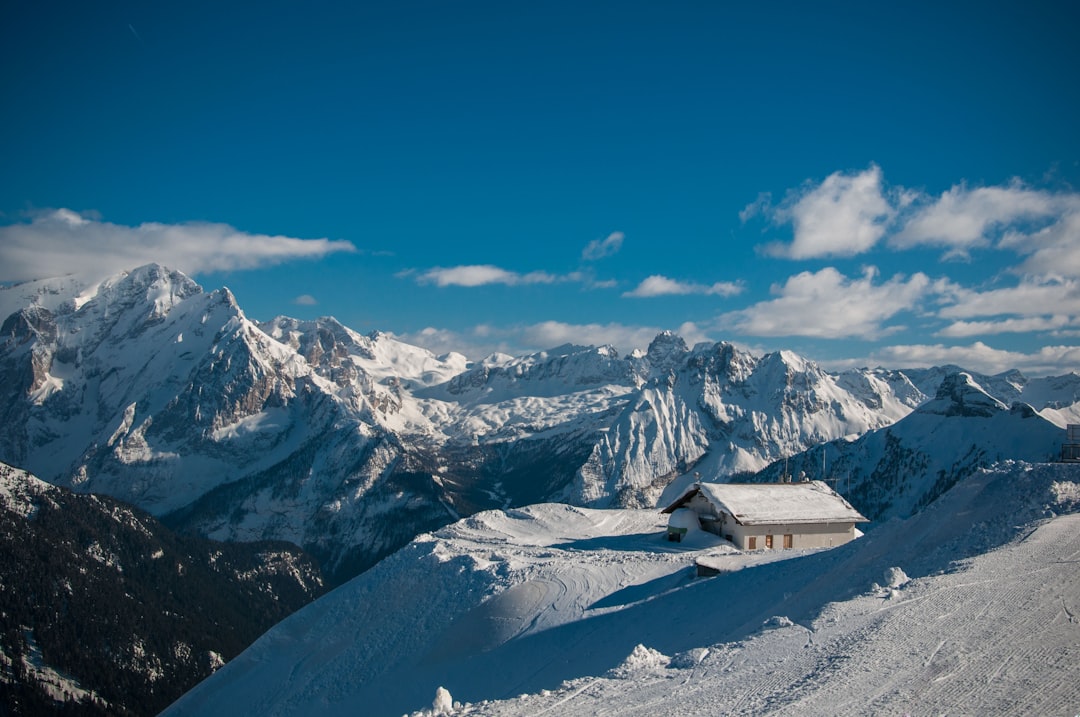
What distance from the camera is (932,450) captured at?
551 ft

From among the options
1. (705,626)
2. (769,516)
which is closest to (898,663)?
(705,626)

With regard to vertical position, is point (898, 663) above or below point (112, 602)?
above

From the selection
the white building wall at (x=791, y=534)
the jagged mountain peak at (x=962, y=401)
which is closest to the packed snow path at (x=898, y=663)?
the white building wall at (x=791, y=534)

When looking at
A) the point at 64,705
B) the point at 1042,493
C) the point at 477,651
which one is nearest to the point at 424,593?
the point at 477,651

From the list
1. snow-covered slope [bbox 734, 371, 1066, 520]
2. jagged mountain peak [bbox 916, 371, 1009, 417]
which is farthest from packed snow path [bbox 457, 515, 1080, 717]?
jagged mountain peak [bbox 916, 371, 1009, 417]

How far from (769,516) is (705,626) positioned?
16613 mm

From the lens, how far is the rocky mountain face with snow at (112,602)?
104562 millimetres

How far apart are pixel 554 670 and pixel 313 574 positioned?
18412 centimetres

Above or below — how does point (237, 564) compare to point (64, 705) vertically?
above

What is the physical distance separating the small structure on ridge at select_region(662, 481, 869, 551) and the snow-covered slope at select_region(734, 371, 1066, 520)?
349 ft

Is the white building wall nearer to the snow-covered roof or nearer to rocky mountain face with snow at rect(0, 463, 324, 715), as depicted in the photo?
the snow-covered roof

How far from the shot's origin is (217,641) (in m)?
133

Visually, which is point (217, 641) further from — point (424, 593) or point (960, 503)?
point (960, 503)

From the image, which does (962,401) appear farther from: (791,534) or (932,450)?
(791,534)
